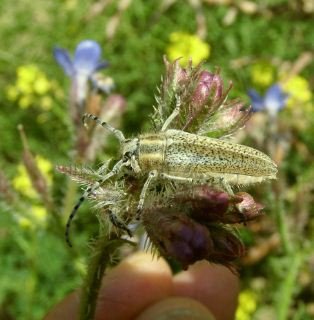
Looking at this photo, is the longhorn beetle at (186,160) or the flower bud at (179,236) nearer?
the flower bud at (179,236)

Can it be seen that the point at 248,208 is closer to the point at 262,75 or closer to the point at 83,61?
the point at 83,61

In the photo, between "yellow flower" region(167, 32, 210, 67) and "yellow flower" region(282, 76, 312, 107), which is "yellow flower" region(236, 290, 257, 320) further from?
"yellow flower" region(167, 32, 210, 67)

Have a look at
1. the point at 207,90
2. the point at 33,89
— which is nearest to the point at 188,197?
the point at 207,90

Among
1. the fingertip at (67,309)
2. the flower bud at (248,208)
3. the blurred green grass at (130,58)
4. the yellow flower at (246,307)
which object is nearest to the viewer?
the flower bud at (248,208)

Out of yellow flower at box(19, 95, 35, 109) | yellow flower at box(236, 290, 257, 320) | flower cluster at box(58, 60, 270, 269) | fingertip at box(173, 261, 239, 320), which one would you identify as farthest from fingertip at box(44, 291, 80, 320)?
yellow flower at box(19, 95, 35, 109)

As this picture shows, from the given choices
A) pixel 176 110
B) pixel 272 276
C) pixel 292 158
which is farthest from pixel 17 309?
pixel 176 110

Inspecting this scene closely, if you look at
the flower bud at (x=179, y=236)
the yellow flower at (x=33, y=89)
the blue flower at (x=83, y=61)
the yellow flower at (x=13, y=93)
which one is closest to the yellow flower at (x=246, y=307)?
the blue flower at (x=83, y=61)

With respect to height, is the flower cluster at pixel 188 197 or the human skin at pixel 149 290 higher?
A: the flower cluster at pixel 188 197

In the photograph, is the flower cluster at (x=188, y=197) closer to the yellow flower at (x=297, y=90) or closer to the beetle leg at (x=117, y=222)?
the beetle leg at (x=117, y=222)
